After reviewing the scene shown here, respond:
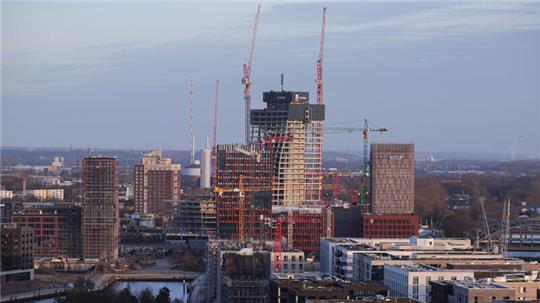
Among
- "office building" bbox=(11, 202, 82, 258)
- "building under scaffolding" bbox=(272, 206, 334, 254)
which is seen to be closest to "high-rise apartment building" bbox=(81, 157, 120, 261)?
"office building" bbox=(11, 202, 82, 258)

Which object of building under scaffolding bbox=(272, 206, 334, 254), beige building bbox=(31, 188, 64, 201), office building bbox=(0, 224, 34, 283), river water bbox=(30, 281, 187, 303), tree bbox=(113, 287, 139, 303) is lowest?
river water bbox=(30, 281, 187, 303)

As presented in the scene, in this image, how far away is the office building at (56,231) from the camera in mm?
68125

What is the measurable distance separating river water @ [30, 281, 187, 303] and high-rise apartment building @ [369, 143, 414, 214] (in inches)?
459

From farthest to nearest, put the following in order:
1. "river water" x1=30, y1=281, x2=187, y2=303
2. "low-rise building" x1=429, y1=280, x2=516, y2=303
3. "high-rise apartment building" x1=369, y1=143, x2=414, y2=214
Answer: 1. "high-rise apartment building" x1=369, y1=143, x2=414, y2=214
2. "river water" x1=30, y1=281, x2=187, y2=303
3. "low-rise building" x1=429, y1=280, x2=516, y2=303

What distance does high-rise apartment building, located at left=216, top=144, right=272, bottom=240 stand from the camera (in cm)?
5959

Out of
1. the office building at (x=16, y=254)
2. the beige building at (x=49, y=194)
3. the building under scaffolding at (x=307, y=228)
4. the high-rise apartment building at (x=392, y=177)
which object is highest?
the high-rise apartment building at (x=392, y=177)

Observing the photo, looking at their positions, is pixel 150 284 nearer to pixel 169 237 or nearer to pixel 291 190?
pixel 291 190

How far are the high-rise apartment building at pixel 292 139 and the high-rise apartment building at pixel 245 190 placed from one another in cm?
150

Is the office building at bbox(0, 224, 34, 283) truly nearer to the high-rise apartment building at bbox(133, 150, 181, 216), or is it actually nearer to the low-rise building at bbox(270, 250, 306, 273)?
the low-rise building at bbox(270, 250, 306, 273)

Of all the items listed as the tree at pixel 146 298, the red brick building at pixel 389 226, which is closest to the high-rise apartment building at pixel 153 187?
the red brick building at pixel 389 226

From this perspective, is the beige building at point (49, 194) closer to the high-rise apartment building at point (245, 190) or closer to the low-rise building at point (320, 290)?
the high-rise apartment building at point (245, 190)

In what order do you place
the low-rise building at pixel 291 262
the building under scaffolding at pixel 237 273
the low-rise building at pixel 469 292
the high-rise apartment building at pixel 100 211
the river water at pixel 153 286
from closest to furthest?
the low-rise building at pixel 469 292, the building under scaffolding at pixel 237 273, the low-rise building at pixel 291 262, the river water at pixel 153 286, the high-rise apartment building at pixel 100 211

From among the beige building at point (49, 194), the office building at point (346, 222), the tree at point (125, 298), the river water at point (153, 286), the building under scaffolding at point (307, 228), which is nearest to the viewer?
the tree at point (125, 298)

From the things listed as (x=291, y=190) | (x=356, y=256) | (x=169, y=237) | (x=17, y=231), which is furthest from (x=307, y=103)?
(x=356, y=256)
